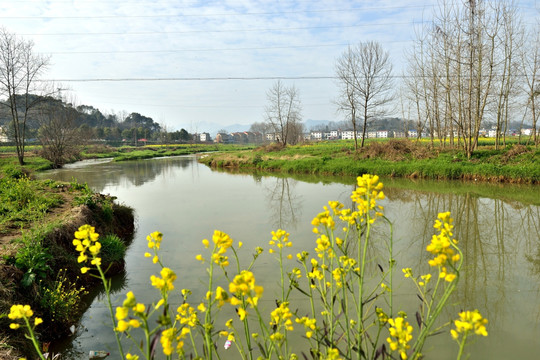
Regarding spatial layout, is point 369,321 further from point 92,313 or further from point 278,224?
point 278,224

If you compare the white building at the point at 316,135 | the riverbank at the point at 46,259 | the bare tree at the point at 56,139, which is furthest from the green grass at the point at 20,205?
the white building at the point at 316,135

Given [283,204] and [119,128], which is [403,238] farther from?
[119,128]

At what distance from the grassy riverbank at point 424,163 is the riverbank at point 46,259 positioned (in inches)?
516

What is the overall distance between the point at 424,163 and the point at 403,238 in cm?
1088

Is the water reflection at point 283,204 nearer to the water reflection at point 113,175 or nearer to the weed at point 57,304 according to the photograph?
the weed at point 57,304

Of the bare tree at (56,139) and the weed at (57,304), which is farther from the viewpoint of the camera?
the bare tree at (56,139)

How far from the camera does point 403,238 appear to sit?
6.33 m

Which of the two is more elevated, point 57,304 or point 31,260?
point 31,260

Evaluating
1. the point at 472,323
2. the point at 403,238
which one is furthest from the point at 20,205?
the point at 472,323

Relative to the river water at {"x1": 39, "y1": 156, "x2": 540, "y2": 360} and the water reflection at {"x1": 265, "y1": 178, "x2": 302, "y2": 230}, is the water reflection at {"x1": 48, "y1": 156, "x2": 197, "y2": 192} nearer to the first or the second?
the river water at {"x1": 39, "y1": 156, "x2": 540, "y2": 360}

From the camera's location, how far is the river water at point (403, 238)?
3484mm

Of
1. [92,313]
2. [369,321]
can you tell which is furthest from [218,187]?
[369,321]

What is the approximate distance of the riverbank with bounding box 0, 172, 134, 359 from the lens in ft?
11.3

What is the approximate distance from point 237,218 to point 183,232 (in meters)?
1.59
